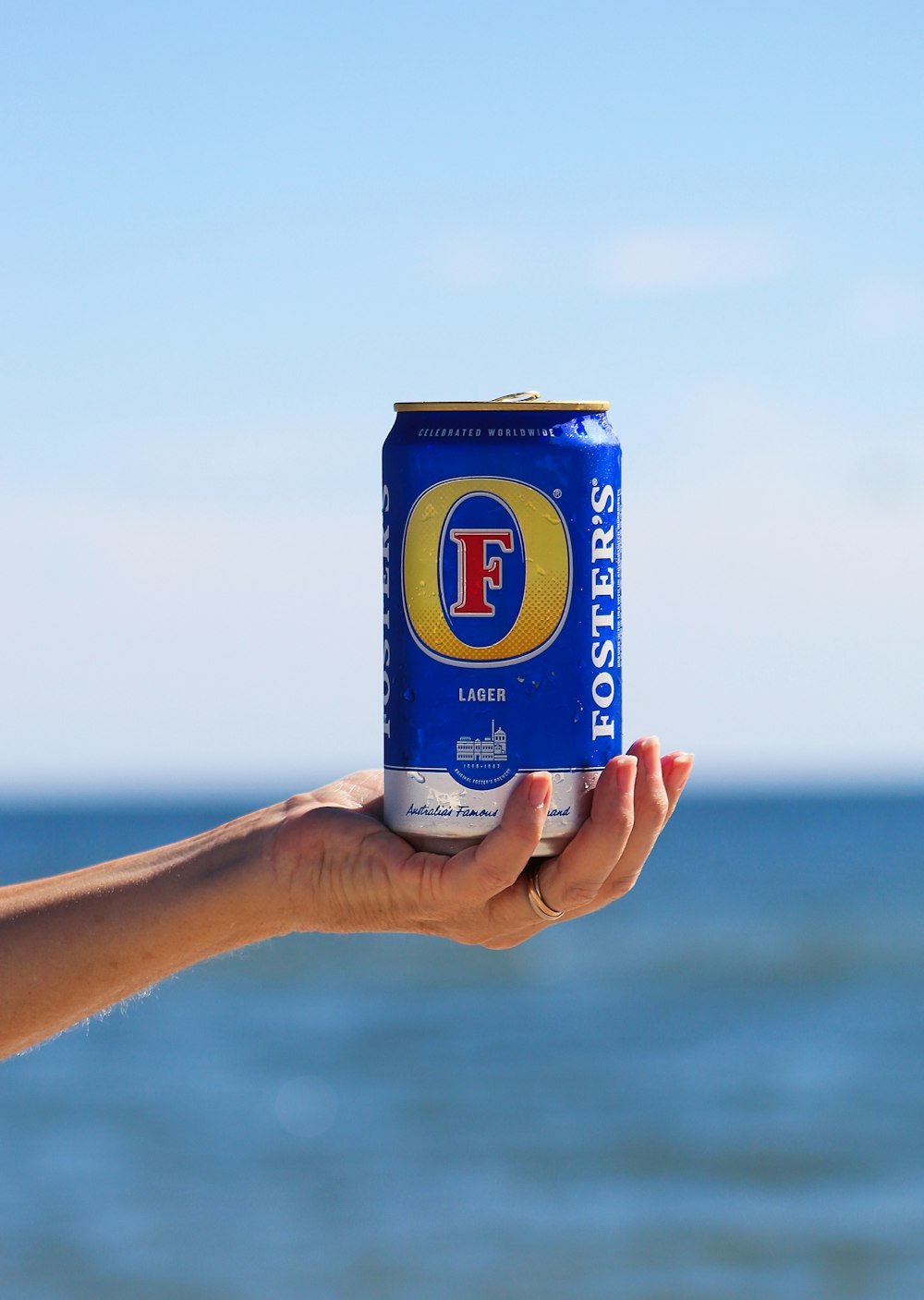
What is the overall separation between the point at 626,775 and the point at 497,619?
252 millimetres

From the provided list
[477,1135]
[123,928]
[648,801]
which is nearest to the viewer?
[648,801]

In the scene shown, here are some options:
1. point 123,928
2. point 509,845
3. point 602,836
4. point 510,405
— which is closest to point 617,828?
point 602,836

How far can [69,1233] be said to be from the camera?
9.11m

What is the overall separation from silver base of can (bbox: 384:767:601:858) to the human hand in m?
0.02

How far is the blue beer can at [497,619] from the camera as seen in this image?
6.43 feet

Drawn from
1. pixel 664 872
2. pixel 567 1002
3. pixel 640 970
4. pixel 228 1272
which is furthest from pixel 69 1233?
pixel 664 872

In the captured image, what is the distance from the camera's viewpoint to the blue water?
874cm

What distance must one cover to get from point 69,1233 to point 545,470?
8.33 m

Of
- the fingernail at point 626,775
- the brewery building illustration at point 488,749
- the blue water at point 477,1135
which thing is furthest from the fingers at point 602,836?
the blue water at point 477,1135

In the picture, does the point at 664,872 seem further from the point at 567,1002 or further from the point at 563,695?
the point at 563,695

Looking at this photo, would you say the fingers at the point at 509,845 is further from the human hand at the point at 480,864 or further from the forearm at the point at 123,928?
the forearm at the point at 123,928

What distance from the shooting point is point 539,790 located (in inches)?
75.5

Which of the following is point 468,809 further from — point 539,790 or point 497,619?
point 497,619

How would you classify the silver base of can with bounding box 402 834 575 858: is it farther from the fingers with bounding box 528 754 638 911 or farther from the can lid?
the can lid
